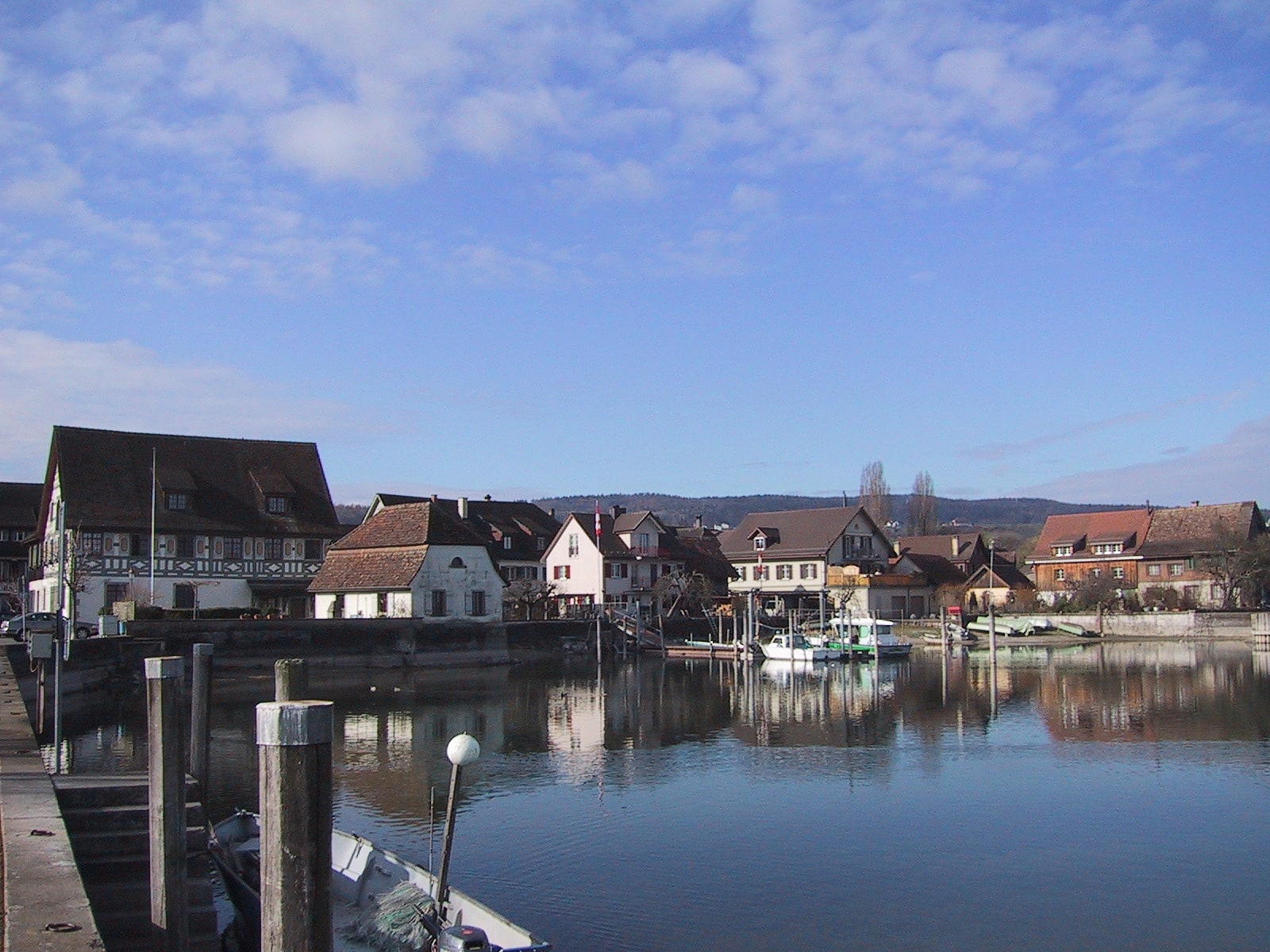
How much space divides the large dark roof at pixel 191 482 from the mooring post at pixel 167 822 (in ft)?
158

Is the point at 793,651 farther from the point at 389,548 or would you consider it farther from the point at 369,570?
the point at 369,570

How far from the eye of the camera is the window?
60.6m

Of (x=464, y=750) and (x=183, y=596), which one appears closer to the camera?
(x=464, y=750)

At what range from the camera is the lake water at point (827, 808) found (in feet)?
56.1

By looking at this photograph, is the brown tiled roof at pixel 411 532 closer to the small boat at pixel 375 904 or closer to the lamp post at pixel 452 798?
the small boat at pixel 375 904

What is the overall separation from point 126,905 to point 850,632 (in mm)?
58872

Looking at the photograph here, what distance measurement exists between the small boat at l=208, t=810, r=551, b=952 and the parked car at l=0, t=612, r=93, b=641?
28.4 meters

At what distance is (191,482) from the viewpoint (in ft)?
206

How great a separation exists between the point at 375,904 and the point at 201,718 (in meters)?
7.88

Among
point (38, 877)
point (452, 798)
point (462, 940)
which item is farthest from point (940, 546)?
point (38, 877)

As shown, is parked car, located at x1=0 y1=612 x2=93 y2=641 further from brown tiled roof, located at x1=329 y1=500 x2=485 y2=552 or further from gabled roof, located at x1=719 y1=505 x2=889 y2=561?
gabled roof, located at x1=719 y1=505 x2=889 y2=561

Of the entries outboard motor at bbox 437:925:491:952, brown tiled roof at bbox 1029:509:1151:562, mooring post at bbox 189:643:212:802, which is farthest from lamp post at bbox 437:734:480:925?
brown tiled roof at bbox 1029:509:1151:562

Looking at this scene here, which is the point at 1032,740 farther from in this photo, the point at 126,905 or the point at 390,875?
the point at 126,905

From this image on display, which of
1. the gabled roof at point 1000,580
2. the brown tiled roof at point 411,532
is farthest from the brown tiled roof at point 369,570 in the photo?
the gabled roof at point 1000,580
